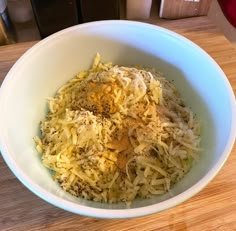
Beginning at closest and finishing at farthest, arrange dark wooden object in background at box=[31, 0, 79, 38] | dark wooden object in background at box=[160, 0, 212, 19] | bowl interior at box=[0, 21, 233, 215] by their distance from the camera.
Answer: bowl interior at box=[0, 21, 233, 215], dark wooden object in background at box=[31, 0, 79, 38], dark wooden object in background at box=[160, 0, 212, 19]

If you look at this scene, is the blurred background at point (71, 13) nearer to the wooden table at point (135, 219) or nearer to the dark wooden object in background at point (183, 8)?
the dark wooden object in background at point (183, 8)

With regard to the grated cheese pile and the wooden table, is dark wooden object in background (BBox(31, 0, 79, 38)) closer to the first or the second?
the grated cheese pile

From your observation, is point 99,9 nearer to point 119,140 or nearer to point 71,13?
point 71,13

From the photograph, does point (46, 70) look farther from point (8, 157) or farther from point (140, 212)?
point (140, 212)

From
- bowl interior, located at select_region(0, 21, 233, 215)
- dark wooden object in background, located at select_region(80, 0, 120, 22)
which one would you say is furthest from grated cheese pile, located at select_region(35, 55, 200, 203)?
dark wooden object in background, located at select_region(80, 0, 120, 22)

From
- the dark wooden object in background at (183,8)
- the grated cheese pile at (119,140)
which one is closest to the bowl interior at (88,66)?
the grated cheese pile at (119,140)

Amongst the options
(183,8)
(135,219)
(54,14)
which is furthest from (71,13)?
(135,219)

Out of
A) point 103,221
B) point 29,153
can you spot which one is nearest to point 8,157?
point 29,153
